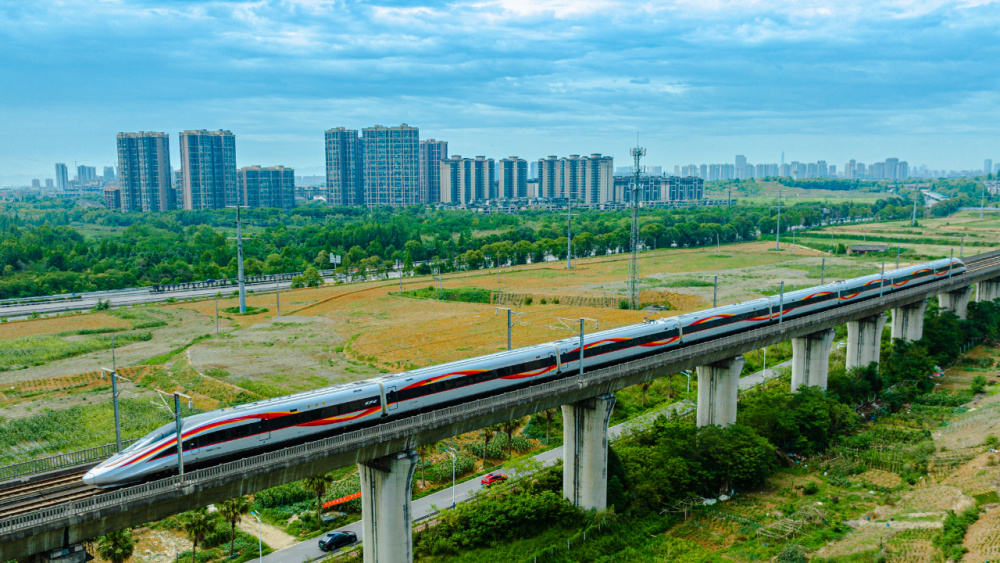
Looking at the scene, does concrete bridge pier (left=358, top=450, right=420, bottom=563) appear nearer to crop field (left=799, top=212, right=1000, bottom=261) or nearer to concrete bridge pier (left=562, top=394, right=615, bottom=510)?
concrete bridge pier (left=562, top=394, right=615, bottom=510)

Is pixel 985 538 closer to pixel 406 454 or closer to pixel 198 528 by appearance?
pixel 406 454

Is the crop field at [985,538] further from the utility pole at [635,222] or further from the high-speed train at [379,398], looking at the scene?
the utility pole at [635,222]

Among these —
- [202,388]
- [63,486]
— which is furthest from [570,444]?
[202,388]

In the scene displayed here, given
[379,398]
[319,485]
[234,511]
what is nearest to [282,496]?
[319,485]

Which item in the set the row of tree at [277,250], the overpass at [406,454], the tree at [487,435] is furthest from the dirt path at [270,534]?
the row of tree at [277,250]

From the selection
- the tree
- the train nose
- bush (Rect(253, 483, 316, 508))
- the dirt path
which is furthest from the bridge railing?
bush (Rect(253, 483, 316, 508))

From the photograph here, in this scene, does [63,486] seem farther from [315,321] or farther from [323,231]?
[323,231]
